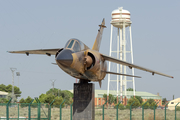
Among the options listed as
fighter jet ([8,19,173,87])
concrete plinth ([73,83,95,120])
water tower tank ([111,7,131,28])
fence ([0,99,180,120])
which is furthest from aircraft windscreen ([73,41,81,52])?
water tower tank ([111,7,131,28])

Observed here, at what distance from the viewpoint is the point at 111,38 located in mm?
67812

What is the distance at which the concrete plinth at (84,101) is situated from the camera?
77.9 feet

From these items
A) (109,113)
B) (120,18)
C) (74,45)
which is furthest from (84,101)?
(120,18)

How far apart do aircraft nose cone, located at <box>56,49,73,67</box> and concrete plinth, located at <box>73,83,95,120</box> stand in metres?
4.84

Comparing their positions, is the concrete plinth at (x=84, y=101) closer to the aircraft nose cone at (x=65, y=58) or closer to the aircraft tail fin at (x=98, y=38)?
the aircraft tail fin at (x=98, y=38)

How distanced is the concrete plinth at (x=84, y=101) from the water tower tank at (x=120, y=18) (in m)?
45.6

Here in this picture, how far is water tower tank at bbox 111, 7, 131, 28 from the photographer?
68500 mm

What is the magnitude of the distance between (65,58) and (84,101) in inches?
216

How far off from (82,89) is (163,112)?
13205 millimetres

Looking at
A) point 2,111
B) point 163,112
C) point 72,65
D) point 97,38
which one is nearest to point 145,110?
point 163,112

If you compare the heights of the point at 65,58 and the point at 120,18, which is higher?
the point at 120,18

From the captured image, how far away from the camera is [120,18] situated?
68.6 metres

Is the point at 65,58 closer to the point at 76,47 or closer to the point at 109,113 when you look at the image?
the point at 76,47

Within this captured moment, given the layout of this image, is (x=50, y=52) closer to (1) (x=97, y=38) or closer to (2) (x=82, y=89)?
(2) (x=82, y=89)
